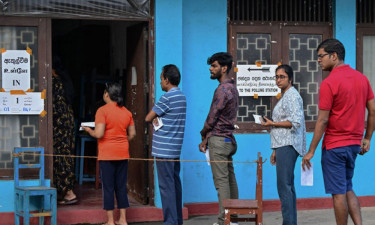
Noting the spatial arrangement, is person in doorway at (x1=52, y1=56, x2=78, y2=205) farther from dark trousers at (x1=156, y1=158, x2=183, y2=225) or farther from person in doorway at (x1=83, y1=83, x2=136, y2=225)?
dark trousers at (x1=156, y1=158, x2=183, y2=225)

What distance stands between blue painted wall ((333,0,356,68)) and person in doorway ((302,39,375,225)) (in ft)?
9.24

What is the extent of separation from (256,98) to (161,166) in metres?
2.17

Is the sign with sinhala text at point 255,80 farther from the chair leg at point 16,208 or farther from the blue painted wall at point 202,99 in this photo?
the chair leg at point 16,208

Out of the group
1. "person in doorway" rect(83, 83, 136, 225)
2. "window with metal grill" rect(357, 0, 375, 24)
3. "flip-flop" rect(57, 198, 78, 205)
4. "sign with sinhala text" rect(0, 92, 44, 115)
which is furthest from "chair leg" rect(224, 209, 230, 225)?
"window with metal grill" rect(357, 0, 375, 24)

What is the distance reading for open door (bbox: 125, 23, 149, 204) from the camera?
827 cm

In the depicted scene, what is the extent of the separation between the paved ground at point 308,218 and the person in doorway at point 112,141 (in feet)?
2.48

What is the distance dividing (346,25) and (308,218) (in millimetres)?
2664

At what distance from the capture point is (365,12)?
358 inches

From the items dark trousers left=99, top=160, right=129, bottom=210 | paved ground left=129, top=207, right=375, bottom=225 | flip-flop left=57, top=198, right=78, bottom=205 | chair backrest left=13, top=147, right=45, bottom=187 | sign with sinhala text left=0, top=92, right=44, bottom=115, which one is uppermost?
sign with sinhala text left=0, top=92, right=44, bottom=115

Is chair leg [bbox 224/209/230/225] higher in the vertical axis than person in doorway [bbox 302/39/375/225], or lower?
lower

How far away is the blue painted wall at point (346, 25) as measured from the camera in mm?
8914

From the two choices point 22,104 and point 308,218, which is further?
point 308,218

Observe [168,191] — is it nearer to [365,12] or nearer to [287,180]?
[287,180]

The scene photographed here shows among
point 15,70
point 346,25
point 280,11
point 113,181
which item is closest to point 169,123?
point 113,181
